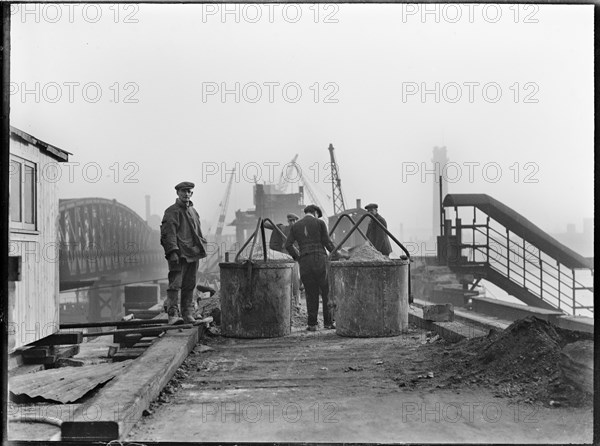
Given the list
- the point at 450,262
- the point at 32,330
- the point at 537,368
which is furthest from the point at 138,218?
the point at 537,368

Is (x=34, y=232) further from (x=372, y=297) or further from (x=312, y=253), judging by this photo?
(x=372, y=297)

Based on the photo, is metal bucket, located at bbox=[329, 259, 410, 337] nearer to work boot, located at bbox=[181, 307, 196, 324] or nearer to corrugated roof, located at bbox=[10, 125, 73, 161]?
work boot, located at bbox=[181, 307, 196, 324]

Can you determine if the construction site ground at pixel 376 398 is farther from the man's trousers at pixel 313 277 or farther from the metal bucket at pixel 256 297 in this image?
the man's trousers at pixel 313 277

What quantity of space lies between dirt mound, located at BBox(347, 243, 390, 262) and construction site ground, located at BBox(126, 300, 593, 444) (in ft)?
4.50

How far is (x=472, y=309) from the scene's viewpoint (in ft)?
54.9

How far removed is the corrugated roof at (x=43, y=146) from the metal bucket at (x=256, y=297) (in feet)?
11.2

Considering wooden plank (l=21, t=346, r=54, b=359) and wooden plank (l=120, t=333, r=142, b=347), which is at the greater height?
wooden plank (l=120, t=333, r=142, b=347)

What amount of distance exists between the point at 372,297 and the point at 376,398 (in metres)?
3.00

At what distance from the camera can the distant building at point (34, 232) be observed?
26.1 ft

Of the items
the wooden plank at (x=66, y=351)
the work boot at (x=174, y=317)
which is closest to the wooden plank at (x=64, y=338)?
the wooden plank at (x=66, y=351)

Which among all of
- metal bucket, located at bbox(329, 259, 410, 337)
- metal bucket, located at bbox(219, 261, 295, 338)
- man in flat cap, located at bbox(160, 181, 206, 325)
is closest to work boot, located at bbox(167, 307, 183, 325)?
man in flat cap, located at bbox(160, 181, 206, 325)

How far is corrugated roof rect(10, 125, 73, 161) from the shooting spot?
7.90 metres

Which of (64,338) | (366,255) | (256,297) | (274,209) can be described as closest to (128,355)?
(64,338)

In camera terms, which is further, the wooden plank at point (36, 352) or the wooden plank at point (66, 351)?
the wooden plank at point (66, 351)
